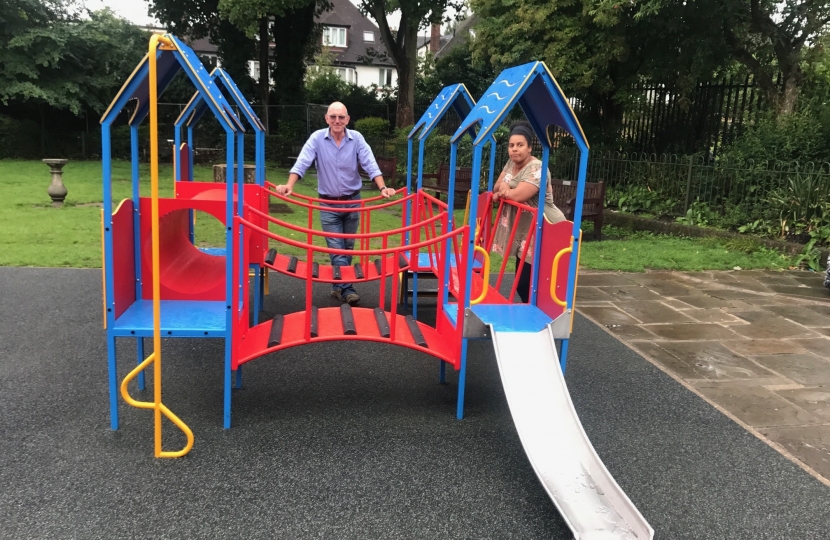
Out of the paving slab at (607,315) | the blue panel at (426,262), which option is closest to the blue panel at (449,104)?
the blue panel at (426,262)

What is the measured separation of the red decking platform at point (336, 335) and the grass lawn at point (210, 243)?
13.0ft

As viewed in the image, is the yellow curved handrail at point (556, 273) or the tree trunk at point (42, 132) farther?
the tree trunk at point (42, 132)

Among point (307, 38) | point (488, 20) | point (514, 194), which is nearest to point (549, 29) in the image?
point (488, 20)

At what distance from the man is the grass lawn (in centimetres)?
232

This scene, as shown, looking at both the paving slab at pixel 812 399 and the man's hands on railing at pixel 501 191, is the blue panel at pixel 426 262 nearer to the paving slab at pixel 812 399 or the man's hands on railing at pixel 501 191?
the man's hands on railing at pixel 501 191

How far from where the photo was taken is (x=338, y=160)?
5711 millimetres

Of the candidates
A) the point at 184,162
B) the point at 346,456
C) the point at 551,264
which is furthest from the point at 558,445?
the point at 184,162

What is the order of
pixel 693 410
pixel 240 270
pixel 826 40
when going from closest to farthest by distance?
pixel 240 270, pixel 693 410, pixel 826 40

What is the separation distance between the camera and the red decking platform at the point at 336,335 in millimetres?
3541

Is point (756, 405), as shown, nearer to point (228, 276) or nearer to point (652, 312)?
point (652, 312)

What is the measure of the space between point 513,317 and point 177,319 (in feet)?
6.63

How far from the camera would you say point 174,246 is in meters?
4.69

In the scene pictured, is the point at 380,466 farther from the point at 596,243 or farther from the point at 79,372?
the point at 596,243

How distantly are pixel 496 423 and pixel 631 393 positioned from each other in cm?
108
